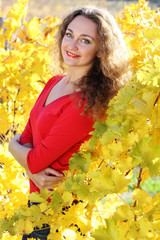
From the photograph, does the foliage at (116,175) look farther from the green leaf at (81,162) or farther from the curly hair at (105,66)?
the curly hair at (105,66)

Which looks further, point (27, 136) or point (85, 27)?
point (27, 136)

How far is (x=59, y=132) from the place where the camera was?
1.32 m

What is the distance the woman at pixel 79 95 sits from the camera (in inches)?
51.9

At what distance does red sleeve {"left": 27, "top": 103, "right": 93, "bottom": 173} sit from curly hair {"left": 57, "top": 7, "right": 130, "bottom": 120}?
83 mm

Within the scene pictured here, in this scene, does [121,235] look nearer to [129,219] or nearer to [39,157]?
[129,219]

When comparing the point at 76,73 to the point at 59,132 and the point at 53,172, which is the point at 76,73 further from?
the point at 53,172

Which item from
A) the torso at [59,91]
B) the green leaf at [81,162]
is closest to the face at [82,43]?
the torso at [59,91]

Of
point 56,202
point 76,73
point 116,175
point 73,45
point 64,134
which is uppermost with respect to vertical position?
point 73,45

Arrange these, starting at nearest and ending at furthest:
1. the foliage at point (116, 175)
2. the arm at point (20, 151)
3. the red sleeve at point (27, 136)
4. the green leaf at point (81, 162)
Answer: the foliage at point (116, 175) < the green leaf at point (81, 162) < the arm at point (20, 151) < the red sleeve at point (27, 136)

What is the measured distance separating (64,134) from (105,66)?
40cm

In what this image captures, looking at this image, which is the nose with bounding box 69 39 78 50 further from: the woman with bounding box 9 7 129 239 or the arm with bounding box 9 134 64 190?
the arm with bounding box 9 134 64 190

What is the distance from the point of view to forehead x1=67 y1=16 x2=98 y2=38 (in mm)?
1408

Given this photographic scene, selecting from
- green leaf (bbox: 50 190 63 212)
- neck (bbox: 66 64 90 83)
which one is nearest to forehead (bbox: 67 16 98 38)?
neck (bbox: 66 64 90 83)

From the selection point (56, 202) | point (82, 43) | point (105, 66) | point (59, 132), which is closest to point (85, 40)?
point (82, 43)
